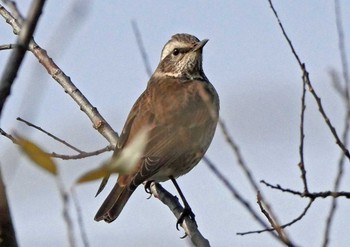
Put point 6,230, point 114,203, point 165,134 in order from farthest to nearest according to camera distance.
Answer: point 165,134 < point 114,203 < point 6,230

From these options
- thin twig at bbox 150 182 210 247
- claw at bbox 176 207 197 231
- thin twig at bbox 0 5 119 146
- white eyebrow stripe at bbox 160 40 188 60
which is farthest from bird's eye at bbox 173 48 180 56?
claw at bbox 176 207 197 231

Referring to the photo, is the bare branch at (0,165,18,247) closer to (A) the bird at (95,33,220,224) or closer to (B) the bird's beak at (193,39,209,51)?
(A) the bird at (95,33,220,224)

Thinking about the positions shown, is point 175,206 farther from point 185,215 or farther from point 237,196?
point 237,196

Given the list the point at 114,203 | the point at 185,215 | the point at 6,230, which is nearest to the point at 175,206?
the point at 185,215

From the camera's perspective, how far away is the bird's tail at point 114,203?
7027 mm

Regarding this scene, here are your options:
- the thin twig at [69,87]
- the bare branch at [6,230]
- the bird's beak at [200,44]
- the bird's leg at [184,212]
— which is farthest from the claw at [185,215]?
the bare branch at [6,230]

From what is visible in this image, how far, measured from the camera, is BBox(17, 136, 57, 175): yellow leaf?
6.95ft

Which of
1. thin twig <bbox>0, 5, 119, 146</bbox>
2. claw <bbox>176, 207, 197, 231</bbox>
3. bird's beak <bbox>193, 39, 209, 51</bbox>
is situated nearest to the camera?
claw <bbox>176, 207, 197, 231</bbox>

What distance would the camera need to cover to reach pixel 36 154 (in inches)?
84.3

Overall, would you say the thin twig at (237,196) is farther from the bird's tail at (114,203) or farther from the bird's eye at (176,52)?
the bird's eye at (176,52)

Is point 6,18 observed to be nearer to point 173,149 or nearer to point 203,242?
point 173,149

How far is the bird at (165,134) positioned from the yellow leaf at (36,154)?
401 centimetres

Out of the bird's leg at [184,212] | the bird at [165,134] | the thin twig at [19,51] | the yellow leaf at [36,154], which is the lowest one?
the bird's leg at [184,212]

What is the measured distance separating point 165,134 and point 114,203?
81 cm
